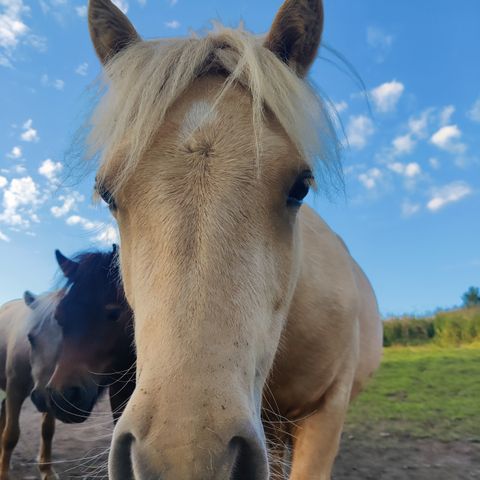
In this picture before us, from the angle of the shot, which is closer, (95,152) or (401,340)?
(95,152)

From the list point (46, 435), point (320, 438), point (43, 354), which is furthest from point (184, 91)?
point (46, 435)

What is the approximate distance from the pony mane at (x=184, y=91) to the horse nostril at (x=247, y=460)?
105 centimetres

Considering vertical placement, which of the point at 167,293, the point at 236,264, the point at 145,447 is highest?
the point at 236,264

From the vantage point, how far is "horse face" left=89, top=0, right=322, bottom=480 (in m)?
1.30

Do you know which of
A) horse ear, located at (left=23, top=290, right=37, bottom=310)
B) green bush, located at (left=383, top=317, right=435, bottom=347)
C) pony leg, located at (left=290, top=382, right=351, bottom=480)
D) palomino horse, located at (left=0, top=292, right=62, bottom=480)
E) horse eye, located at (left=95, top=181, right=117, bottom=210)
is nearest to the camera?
horse eye, located at (left=95, top=181, right=117, bottom=210)

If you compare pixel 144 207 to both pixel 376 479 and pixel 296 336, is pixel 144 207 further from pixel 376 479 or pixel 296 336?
pixel 376 479

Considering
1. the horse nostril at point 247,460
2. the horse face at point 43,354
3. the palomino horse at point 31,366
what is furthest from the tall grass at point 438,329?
the horse nostril at point 247,460

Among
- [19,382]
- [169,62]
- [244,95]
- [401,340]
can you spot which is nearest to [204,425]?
[244,95]

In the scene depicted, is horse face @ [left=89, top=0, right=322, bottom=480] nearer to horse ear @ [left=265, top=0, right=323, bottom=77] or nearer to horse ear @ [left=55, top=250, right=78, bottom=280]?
horse ear @ [left=265, top=0, right=323, bottom=77]

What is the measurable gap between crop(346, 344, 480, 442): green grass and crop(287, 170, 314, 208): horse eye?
20.8 ft

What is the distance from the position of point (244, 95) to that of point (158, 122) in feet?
1.36

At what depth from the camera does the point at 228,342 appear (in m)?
1.47

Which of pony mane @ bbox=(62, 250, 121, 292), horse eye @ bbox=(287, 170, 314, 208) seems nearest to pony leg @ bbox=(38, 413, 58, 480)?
pony mane @ bbox=(62, 250, 121, 292)

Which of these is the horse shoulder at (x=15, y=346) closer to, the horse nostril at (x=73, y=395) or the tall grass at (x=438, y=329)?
the horse nostril at (x=73, y=395)
